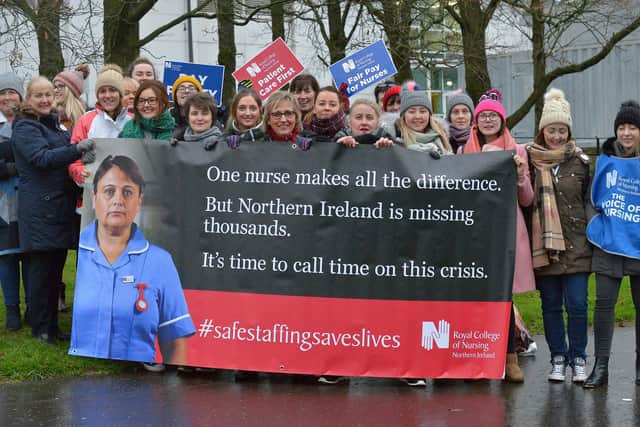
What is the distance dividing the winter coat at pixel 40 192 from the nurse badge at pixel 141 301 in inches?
35.2

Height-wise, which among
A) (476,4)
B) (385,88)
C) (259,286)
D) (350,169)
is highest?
(476,4)

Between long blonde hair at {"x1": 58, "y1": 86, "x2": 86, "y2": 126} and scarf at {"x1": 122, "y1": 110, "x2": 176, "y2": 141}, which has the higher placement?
long blonde hair at {"x1": 58, "y1": 86, "x2": 86, "y2": 126}

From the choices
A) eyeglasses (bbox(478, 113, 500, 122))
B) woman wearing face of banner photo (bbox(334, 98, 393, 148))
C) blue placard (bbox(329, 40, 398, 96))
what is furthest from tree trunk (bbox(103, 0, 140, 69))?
eyeglasses (bbox(478, 113, 500, 122))

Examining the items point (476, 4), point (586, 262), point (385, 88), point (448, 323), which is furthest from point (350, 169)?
point (476, 4)

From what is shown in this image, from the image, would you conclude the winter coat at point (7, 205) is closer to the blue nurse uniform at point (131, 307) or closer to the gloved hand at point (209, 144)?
the blue nurse uniform at point (131, 307)

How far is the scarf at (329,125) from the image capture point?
24.9ft

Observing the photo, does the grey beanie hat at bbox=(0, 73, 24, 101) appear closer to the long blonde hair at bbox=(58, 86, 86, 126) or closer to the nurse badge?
the long blonde hair at bbox=(58, 86, 86, 126)

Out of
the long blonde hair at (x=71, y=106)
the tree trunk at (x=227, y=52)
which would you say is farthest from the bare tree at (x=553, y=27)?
the long blonde hair at (x=71, y=106)

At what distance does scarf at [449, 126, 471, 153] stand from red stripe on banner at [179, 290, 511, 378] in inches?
53.0

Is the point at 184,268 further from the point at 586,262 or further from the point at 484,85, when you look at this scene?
the point at 484,85

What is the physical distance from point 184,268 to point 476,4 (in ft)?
42.1

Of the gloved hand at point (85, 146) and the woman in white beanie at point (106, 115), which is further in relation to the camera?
the woman in white beanie at point (106, 115)

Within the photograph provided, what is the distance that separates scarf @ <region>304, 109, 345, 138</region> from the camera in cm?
759

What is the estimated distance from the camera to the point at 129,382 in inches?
291
